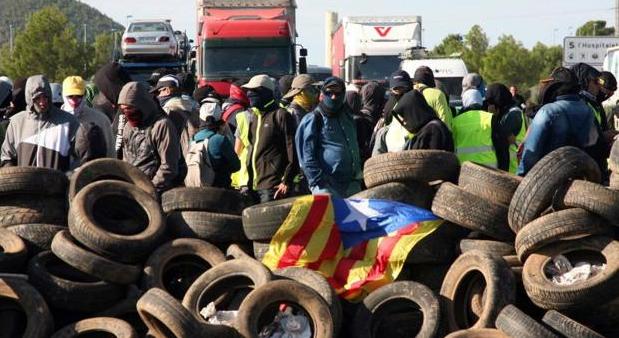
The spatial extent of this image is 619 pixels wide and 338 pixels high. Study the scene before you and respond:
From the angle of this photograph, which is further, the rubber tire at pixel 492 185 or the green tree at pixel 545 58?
the green tree at pixel 545 58

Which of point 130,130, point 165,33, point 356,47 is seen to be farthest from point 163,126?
point 165,33

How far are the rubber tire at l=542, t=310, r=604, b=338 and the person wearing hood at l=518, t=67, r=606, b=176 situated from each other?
221cm

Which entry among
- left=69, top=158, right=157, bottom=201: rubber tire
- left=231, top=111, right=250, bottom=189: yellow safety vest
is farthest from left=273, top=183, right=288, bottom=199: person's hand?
left=69, top=158, right=157, bottom=201: rubber tire

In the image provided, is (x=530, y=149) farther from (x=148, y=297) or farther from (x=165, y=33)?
(x=165, y=33)

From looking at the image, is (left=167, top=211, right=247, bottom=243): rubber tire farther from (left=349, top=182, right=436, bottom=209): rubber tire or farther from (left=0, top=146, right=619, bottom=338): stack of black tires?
(left=349, top=182, right=436, bottom=209): rubber tire

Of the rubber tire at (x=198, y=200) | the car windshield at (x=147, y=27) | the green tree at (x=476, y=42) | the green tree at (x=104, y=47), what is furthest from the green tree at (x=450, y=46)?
the rubber tire at (x=198, y=200)

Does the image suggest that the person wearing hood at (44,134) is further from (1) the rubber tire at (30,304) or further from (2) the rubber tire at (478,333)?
(2) the rubber tire at (478,333)

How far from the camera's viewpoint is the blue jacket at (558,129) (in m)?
9.34

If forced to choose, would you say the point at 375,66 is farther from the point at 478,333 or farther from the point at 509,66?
the point at 509,66

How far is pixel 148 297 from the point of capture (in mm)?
7582

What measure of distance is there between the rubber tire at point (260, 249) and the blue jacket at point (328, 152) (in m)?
1.16

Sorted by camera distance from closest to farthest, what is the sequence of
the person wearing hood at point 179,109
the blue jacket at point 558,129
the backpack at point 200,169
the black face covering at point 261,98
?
the blue jacket at point 558,129
the backpack at point 200,169
the black face covering at point 261,98
the person wearing hood at point 179,109

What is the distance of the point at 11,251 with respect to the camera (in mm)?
8469

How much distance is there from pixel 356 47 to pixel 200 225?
948 inches
